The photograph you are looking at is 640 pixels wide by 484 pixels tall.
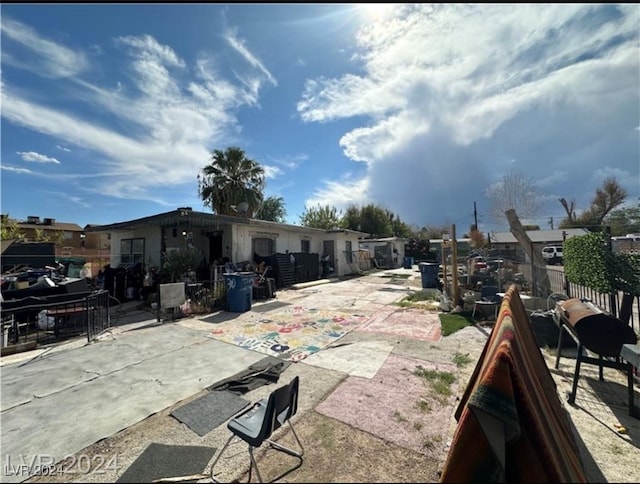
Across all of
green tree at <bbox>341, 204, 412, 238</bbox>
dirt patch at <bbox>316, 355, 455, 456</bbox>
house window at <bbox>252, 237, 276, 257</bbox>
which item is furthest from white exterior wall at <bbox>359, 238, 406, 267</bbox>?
dirt patch at <bbox>316, 355, 455, 456</bbox>

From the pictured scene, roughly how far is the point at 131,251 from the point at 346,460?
1466cm

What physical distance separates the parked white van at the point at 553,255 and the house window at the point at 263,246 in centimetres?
2674

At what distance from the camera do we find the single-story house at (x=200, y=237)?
10613mm

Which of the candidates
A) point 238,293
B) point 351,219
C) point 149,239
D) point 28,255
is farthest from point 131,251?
point 351,219

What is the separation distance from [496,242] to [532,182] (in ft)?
66.4

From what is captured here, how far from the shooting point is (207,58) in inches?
260

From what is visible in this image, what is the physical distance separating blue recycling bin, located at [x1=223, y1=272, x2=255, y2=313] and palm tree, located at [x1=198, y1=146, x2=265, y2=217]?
11685 mm

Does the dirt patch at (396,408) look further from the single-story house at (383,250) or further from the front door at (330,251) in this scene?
the single-story house at (383,250)

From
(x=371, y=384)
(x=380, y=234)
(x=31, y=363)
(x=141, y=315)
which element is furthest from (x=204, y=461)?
(x=380, y=234)

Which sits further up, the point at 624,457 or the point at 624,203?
the point at 624,203

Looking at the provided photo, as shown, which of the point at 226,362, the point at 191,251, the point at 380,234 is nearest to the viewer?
the point at 226,362

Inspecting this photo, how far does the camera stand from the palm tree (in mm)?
19078

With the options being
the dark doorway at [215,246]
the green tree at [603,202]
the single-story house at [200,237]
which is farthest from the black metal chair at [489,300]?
the green tree at [603,202]

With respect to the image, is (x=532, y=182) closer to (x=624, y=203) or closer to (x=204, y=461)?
(x=624, y=203)
